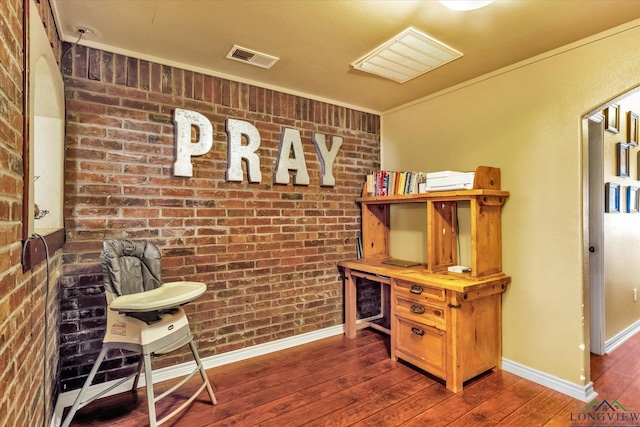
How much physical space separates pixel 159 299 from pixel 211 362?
114cm

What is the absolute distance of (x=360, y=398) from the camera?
7.22ft

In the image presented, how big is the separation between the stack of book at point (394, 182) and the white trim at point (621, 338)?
83.9 inches

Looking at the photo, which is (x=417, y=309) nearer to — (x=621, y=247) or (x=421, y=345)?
(x=421, y=345)

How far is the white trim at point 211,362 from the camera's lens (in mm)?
2107

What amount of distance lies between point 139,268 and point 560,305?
2.85 m

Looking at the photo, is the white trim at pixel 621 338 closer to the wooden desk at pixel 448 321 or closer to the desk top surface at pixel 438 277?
the wooden desk at pixel 448 321

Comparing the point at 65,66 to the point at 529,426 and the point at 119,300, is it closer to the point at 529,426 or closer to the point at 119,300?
the point at 119,300

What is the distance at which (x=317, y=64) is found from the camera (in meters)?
2.53

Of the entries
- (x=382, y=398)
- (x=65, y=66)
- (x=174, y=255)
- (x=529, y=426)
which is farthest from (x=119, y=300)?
(x=529, y=426)

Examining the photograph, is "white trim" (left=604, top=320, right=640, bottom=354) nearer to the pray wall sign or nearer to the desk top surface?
the desk top surface

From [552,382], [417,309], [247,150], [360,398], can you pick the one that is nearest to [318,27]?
[247,150]

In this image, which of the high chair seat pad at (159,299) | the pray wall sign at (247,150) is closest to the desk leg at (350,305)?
the pray wall sign at (247,150)

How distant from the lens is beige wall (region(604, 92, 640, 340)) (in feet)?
9.66

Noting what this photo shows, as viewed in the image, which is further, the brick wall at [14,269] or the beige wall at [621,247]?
the beige wall at [621,247]
